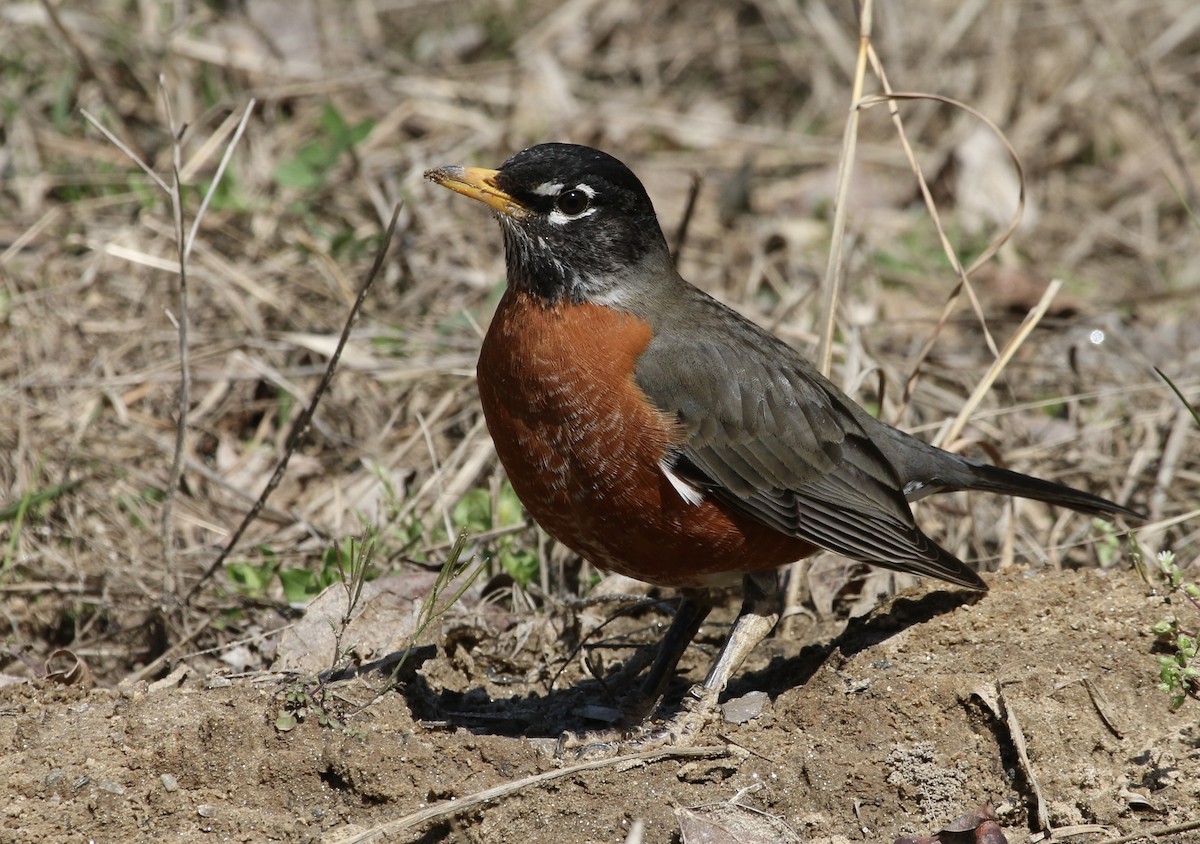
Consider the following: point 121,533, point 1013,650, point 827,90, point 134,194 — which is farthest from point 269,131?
point 1013,650

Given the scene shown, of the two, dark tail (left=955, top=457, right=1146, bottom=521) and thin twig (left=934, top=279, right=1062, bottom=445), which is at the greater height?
thin twig (left=934, top=279, right=1062, bottom=445)

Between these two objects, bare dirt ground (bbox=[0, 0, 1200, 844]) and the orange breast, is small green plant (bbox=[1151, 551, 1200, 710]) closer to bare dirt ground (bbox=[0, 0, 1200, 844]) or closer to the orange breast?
bare dirt ground (bbox=[0, 0, 1200, 844])

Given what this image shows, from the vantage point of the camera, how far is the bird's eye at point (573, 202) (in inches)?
174

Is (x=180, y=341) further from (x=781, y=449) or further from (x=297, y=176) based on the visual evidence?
(x=297, y=176)

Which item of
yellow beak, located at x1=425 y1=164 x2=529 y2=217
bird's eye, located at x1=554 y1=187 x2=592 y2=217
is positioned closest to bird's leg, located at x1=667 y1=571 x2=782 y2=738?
bird's eye, located at x1=554 y1=187 x2=592 y2=217

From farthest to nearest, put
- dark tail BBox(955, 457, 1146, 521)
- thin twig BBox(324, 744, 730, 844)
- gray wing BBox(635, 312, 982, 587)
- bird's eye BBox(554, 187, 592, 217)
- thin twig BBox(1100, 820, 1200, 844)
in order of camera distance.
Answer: dark tail BBox(955, 457, 1146, 521) < bird's eye BBox(554, 187, 592, 217) < gray wing BBox(635, 312, 982, 587) < thin twig BBox(1100, 820, 1200, 844) < thin twig BBox(324, 744, 730, 844)

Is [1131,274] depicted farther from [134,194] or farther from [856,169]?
[134,194]

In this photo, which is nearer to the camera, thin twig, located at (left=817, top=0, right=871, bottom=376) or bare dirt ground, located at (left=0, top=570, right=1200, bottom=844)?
bare dirt ground, located at (left=0, top=570, right=1200, bottom=844)

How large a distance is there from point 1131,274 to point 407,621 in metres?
5.40

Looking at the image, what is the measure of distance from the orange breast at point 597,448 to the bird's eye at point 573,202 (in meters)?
0.33

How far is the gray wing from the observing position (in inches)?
168

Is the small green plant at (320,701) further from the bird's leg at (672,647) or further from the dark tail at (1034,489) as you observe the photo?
the dark tail at (1034,489)

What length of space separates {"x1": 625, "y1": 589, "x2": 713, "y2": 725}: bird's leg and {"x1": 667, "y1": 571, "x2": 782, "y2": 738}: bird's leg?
23cm

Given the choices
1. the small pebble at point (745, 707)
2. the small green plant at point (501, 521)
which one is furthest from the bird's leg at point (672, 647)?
the small green plant at point (501, 521)
